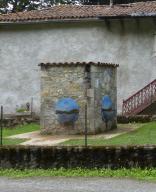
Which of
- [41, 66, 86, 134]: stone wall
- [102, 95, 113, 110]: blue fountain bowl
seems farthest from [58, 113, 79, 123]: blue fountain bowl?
[102, 95, 113, 110]: blue fountain bowl

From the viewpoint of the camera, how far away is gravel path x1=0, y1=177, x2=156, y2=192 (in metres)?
10.9

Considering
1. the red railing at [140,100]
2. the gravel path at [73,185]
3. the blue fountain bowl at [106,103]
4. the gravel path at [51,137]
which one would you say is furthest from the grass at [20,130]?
the gravel path at [73,185]

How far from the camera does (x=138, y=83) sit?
2711cm

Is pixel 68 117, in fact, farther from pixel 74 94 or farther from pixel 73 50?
pixel 73 50

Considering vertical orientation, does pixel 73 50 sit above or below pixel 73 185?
above

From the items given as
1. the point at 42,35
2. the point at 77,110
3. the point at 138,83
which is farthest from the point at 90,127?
the point at 42,35

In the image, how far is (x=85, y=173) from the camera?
41.8 ft

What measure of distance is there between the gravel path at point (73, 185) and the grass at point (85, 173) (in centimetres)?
42

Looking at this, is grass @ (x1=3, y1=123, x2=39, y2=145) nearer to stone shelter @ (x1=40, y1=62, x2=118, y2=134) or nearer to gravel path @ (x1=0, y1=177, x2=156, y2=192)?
stone shelter @ (x1=40, y1=62, x2=118, y2=134)

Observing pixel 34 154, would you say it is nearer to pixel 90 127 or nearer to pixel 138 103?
pixel 90 127

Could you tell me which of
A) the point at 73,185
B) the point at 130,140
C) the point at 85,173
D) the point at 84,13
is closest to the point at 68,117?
the point at 130,140

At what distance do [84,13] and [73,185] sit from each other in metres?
17.5

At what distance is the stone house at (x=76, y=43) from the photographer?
26922 millimetres

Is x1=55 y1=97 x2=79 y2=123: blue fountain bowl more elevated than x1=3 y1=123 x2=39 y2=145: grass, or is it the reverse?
x1=55 y1=97 x2=79 y2=123: blue fountain bowl
